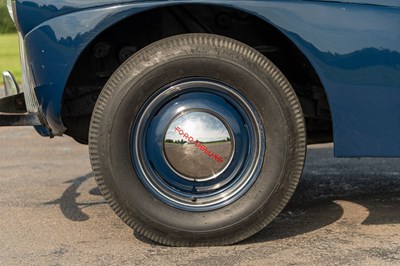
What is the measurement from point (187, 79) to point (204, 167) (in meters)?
0.42

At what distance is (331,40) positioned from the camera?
3.12 metres

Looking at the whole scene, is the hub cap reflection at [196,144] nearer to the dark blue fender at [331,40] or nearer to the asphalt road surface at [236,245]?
the asphalt road surface at [236,245]

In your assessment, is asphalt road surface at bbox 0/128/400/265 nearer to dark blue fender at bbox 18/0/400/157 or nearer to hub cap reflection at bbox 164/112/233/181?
hub cap reflection at bbox 164/112/233/181

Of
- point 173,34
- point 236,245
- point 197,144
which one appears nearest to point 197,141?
point 197,144

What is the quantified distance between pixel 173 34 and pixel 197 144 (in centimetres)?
70

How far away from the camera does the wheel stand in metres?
3.17

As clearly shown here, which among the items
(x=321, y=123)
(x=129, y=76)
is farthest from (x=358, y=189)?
(x=129, y=76)

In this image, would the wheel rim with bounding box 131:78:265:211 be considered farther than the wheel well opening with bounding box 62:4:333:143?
No

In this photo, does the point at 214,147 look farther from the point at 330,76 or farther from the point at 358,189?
the point at 358,189

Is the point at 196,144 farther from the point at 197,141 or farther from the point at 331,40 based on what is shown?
the point at 331,40

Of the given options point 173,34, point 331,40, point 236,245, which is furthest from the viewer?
point 173,34

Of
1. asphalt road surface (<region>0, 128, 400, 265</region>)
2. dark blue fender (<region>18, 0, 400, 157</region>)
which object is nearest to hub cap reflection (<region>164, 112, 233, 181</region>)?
asphalt road surface (<region>0, 128, 400, 265</region>)

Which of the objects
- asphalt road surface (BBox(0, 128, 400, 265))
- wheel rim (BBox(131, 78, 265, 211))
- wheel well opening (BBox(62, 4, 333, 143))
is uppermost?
wheel well opening (BBox(62, 4, 333, 143))

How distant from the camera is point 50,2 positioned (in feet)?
10.4
